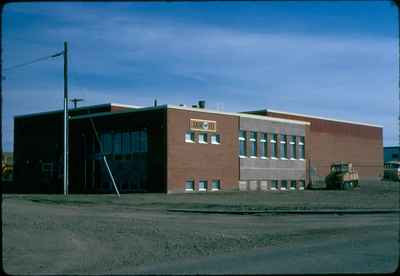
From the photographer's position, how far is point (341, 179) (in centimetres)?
4778

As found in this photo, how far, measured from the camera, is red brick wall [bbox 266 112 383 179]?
6137 cm

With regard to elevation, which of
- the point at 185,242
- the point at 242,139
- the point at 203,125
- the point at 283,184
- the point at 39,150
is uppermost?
the point at 203,125

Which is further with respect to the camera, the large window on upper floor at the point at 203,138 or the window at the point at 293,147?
the window at the point at 293,147

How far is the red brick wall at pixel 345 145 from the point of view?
201 ft

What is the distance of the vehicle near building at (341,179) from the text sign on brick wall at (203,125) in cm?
1276

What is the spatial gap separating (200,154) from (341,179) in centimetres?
1415

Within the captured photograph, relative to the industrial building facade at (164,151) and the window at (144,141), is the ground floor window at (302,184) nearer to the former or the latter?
the industrial building facade at (164,151)

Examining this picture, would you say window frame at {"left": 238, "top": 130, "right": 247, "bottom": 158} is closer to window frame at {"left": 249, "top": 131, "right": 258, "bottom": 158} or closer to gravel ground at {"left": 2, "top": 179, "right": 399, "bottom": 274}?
window frame at {"left": 249, "top": 131, "right": 258, "bottom": 158}

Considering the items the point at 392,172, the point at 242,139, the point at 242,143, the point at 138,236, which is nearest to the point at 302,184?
the point at 242,143

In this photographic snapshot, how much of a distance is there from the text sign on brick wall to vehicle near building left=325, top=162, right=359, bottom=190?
1276 centimetres

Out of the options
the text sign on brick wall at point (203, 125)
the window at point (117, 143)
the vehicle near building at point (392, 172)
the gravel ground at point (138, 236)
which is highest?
the text sign on brick wall at point (203, 125)

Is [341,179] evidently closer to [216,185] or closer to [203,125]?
[216,185]

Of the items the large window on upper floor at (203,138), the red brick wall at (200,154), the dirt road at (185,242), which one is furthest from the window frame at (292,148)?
the dirt road at (185,242)

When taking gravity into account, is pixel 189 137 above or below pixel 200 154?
above
